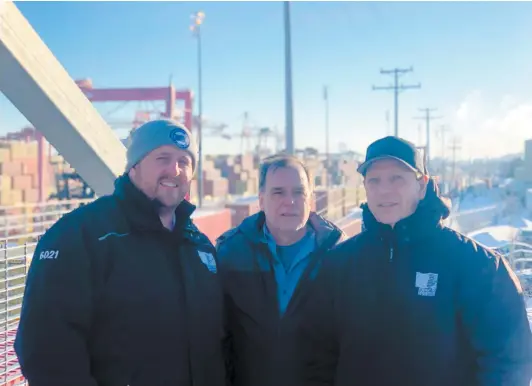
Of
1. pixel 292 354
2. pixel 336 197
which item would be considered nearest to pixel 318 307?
pixel 292 354

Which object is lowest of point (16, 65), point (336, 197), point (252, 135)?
point (336, 197)

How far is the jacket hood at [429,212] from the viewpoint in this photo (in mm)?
1937

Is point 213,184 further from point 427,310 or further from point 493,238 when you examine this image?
point 427,310

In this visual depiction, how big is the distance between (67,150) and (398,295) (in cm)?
333

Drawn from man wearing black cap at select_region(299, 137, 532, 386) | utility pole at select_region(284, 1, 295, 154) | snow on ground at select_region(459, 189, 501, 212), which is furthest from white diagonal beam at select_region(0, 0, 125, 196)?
snow on ground at select_region(459, 189, 501, 212)

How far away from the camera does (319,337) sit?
2219 mm

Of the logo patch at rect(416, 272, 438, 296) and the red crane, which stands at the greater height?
the red crane

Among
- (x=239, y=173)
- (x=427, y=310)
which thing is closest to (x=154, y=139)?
(x=427, y=310)

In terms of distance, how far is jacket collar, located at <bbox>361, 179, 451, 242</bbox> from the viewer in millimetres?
1926

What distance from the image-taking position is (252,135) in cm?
9119

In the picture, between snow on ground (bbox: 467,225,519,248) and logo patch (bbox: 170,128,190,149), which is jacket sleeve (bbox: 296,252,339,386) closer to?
logo patch (bbox: 170,128,190,149)

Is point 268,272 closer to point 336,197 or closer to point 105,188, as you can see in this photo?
point 105,188

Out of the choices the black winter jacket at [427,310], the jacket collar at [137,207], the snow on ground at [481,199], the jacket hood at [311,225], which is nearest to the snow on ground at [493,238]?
the jacket hood at [311,225]

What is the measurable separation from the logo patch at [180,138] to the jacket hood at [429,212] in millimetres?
839
